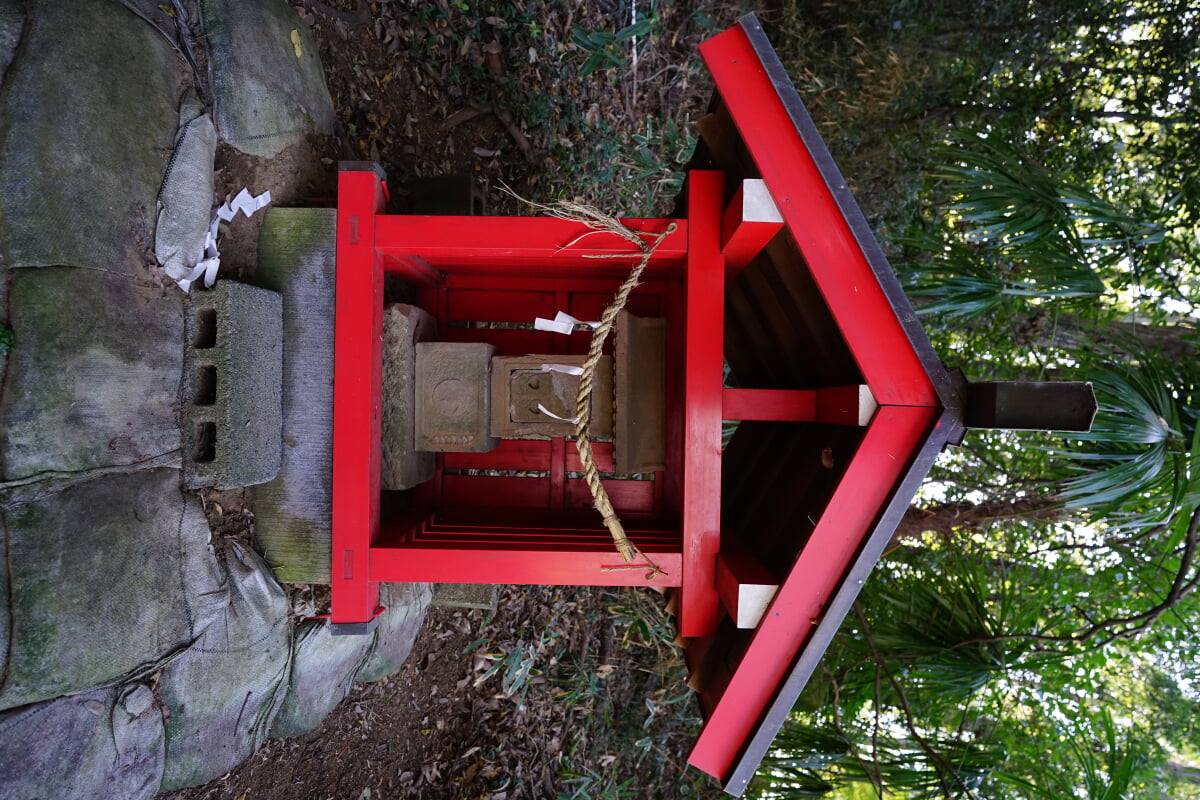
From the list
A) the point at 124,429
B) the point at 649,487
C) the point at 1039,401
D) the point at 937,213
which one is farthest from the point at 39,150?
the point at 937,213

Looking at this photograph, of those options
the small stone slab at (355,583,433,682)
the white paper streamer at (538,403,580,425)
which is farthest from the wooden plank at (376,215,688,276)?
the small stone slab at (355,583,433,682)

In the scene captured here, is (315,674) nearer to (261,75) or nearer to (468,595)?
(468,595)

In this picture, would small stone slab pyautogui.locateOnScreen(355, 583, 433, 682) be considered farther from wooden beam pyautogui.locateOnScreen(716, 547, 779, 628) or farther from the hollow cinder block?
wooden beam pyautogui.locateOnScreen(716, 547, 779, 628)

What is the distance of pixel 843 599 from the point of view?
194 centimetres

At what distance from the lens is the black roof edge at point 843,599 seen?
6.12 ft

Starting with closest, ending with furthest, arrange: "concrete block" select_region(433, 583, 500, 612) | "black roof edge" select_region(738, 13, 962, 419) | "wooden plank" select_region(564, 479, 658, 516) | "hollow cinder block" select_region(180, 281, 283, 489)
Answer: "black roof edge" select_region(738, 13, 962, 419)
"hollow cinder block" select_region(180, 281, 283, 489)
"wooden plank" select_region(564, 479, 658, 516)
"concrete block" select_region(433, 583, 500, 612)

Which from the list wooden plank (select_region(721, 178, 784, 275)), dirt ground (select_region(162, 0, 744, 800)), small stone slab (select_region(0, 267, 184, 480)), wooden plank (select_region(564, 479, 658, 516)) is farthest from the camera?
dirt ground (select_region(162, 0, 744, 800))

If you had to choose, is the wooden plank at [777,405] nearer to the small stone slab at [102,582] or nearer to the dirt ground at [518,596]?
the small stone slab at [102,582]

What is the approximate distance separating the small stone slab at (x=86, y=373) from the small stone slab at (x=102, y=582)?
0.14m

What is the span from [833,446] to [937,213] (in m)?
3.48

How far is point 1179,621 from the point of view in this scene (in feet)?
10.3

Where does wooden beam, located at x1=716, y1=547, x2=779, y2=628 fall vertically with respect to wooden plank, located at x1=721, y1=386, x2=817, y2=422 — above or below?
below

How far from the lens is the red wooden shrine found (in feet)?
6.32

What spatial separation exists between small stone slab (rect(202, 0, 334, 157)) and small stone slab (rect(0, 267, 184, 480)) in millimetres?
863
